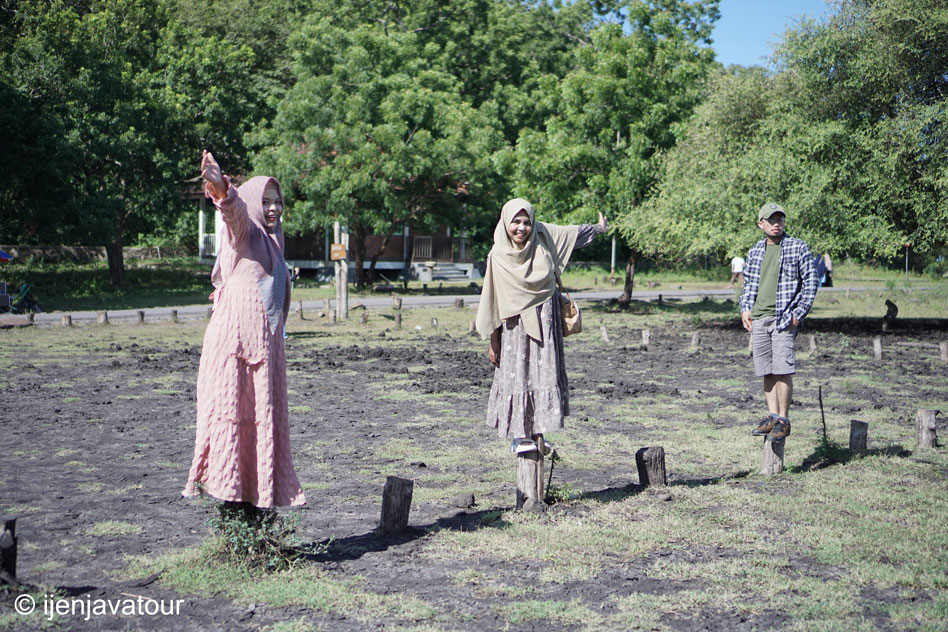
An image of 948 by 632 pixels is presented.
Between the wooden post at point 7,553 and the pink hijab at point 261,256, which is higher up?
the pink hijab at point 261,256

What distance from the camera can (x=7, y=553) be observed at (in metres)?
4.60

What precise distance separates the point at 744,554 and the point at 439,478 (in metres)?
2.93

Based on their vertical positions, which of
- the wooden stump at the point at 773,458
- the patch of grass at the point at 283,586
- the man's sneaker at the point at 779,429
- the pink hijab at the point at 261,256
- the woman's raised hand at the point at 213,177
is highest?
the woman's raised hand at the point at 213,177

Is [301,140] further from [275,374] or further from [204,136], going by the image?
[275,374]

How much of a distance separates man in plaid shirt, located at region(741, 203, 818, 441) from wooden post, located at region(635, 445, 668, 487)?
928 mm

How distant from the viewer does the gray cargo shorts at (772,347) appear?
7.47 meters

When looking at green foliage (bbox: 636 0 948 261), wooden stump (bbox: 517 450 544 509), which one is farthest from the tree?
wooden stump (bbox: 517 450 544 509)

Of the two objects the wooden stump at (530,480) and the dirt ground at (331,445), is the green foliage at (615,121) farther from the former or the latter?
the wooden stump at (530,480)

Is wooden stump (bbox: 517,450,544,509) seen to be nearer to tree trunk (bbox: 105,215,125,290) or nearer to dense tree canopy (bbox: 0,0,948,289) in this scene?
dense tree canopy (bbox: 0,0,948,289)

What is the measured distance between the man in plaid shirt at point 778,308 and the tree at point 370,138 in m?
22.7

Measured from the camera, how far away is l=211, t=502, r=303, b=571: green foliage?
201 inches

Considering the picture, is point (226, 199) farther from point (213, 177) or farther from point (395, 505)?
point (395, 505)

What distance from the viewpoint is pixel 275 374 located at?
5.06m

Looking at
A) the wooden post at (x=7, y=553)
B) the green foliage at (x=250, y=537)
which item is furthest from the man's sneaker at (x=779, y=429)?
the wooden post at (x=7, y=553)
